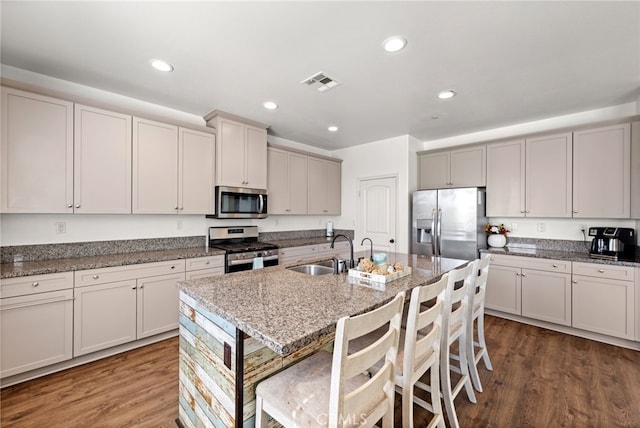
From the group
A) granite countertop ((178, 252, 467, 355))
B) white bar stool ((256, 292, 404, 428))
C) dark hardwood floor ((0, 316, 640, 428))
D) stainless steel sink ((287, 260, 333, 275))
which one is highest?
granite countertop ((178, 252, 467, 355))

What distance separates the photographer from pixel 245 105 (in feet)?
10.4

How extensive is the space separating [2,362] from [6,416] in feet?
1.42

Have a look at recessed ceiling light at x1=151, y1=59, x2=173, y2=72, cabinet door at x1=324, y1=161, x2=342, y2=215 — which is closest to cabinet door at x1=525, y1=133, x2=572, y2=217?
cabinet door at x1=324, y1=161, x2=342, y2=215

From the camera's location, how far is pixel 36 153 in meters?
2.29

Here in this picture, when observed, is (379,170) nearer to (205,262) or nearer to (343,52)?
(343,52)

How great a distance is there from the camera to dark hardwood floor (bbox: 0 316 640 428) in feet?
5.85

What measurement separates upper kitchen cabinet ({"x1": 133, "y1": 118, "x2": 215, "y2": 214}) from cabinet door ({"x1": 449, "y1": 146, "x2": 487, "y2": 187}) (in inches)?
137

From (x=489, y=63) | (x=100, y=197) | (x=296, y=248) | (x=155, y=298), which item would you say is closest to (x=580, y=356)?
(x=489, y=63)

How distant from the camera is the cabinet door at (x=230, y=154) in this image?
3408mm

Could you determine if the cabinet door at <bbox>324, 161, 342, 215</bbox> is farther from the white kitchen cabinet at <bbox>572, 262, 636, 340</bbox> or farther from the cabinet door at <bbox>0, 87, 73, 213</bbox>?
the cabinet door at <bbox>0, 87, 73, 213</bbox>

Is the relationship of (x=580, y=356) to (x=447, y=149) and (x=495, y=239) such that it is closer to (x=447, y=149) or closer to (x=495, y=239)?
(x=495, y=239)

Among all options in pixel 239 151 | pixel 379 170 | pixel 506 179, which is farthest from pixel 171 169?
pixel 506 179

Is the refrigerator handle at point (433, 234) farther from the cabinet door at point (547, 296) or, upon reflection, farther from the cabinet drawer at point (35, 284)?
the cabinet drawer at point (35, 284)

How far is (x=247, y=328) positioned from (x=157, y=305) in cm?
223
